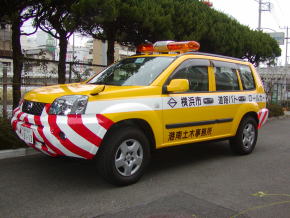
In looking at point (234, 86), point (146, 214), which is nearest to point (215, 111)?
point (234, 86)

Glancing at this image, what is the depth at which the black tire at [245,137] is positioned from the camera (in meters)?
6.08

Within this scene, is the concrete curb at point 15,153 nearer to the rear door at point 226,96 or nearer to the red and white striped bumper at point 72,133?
the red and white striped bumper at point 72,133

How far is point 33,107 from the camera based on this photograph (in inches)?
169

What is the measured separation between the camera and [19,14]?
704 cm

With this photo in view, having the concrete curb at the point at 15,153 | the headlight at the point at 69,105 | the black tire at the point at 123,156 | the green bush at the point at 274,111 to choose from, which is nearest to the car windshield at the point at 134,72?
the black tire at the point at 123,156

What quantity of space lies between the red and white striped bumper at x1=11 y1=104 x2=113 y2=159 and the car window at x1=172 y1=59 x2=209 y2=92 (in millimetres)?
1518

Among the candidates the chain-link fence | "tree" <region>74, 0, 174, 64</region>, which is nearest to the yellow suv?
"tree" <region>74, 0, 174, 64</region>

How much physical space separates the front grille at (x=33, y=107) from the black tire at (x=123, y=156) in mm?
896

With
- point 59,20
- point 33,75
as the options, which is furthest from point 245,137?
point 59,20

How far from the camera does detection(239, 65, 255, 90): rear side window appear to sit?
6.25 meters

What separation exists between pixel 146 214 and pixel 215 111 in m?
2.49

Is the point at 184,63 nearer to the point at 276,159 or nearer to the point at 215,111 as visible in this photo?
the point at 215,111

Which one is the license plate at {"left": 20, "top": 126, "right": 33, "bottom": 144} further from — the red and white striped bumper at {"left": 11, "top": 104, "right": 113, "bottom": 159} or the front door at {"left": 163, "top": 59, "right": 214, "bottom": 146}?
the front door at {"left": 163, "top": 59, "right": 214, "bottom": 146}

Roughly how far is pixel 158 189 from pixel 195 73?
76.1 inches
